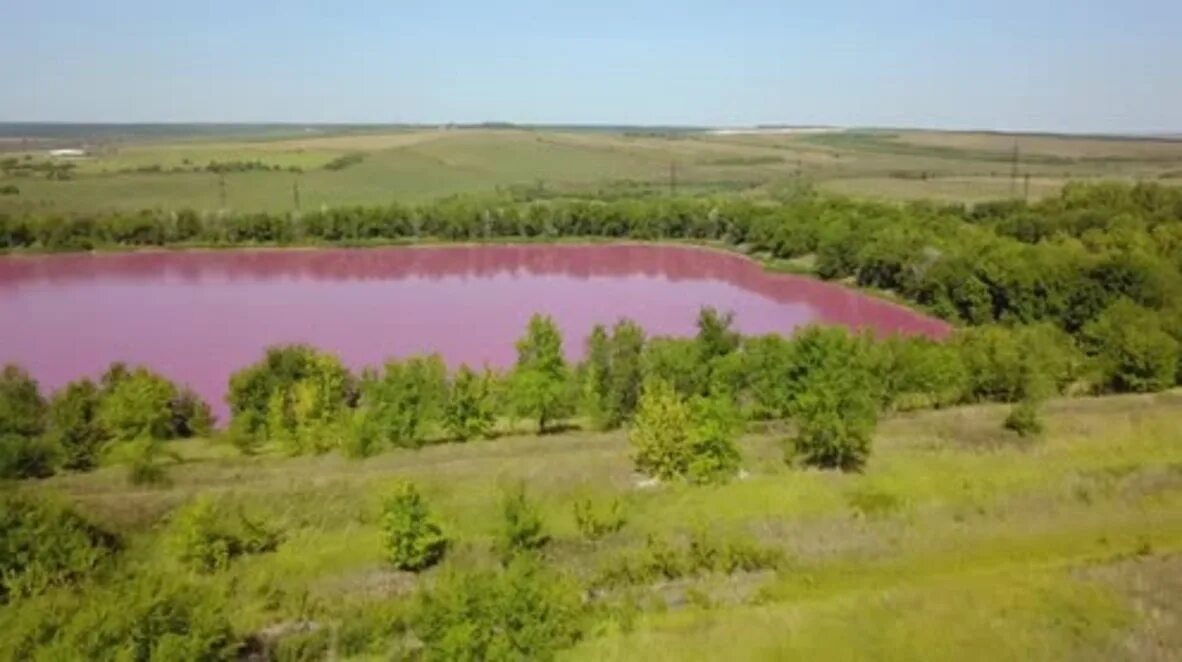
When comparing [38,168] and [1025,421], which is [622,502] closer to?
[1025,421]

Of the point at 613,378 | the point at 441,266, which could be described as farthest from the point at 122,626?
the point at 441,266

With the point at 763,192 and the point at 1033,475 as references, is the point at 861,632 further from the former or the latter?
the point at 763,192

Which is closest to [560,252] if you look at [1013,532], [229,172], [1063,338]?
[1063,338]

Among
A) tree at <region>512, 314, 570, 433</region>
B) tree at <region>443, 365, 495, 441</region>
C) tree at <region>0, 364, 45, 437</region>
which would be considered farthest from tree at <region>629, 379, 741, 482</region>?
tree at <region>0, 364, 45, 437</region>

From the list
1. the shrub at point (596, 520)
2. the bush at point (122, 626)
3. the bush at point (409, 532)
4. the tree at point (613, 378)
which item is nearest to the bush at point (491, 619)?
the bush at point (122, 626)

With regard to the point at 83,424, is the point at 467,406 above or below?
above
